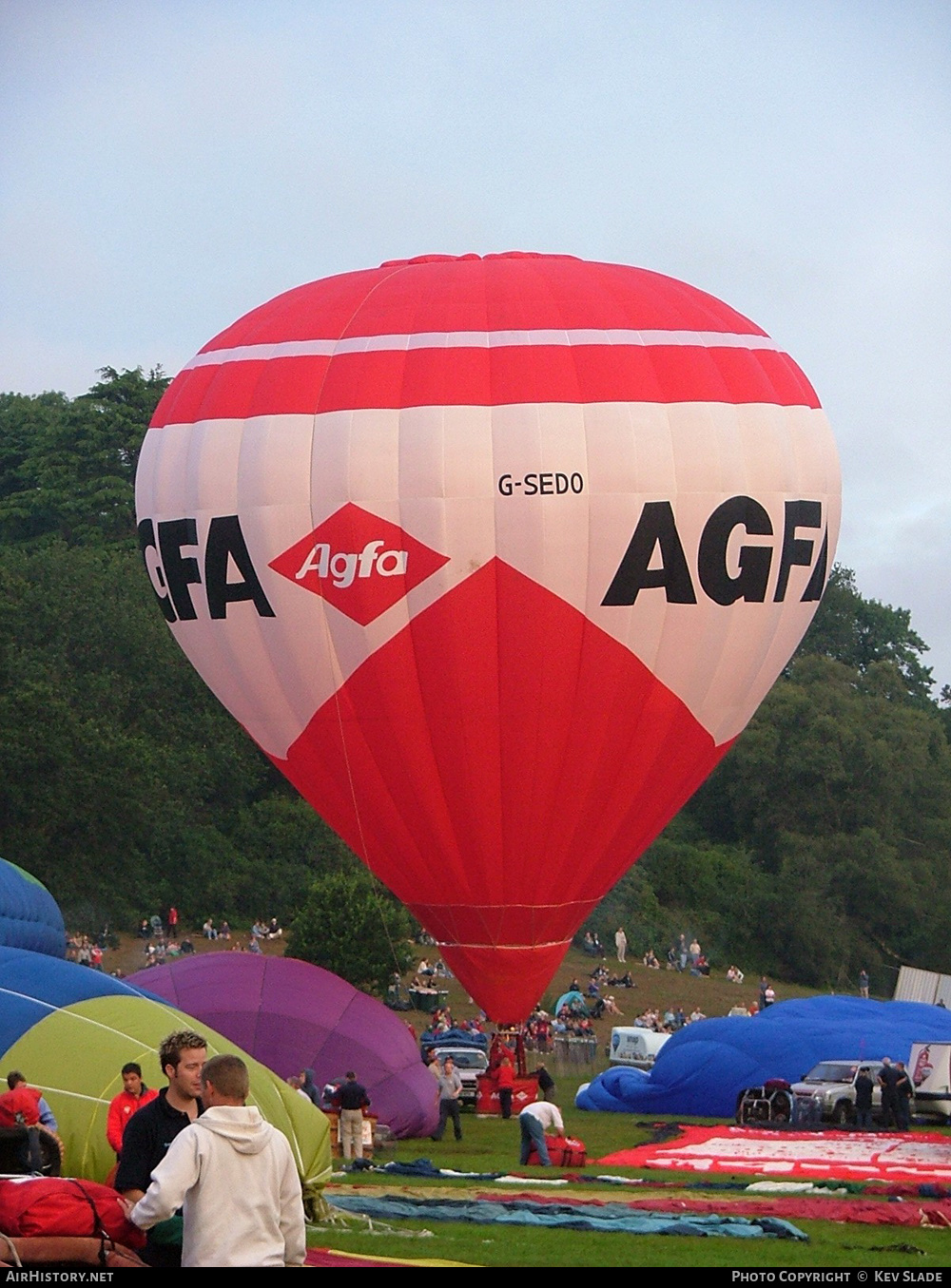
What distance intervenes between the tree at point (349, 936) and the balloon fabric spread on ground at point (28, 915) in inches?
342

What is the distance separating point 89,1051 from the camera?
1155 centimetres

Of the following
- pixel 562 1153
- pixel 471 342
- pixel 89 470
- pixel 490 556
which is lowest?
pixel 562 1153

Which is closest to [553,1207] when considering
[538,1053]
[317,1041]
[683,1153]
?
[683,1153]

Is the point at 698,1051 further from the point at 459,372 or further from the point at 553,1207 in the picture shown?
the point at 553,1207

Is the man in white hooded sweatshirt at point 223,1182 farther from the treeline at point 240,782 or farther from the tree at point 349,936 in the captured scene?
the treeline at point 240,782

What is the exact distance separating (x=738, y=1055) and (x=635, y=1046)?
802 cm

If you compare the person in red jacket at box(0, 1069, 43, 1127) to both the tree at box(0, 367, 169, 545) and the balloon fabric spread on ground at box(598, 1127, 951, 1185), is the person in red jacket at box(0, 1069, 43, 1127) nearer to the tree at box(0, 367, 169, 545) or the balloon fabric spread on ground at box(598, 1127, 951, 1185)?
the balloon fabric spread on ground at box(598, 1127, 951, 1185)

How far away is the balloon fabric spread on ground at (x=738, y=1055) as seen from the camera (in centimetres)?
2028

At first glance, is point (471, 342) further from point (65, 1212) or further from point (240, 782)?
point (240, 782)

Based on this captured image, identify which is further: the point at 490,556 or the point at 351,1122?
the point at 490,556

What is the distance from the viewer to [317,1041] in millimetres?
16938

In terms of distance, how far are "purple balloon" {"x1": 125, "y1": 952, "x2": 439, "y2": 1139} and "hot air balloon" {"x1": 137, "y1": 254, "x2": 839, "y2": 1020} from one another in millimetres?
1766

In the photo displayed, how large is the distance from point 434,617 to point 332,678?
1.06 m

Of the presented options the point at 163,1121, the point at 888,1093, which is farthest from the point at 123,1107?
the point at 888,1093
